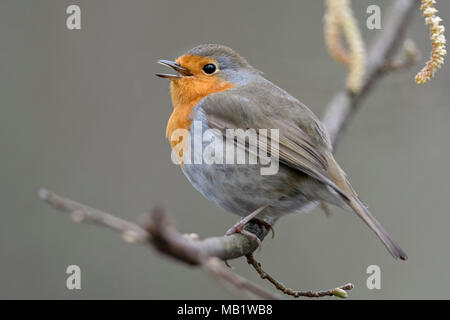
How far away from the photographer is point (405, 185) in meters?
5.50

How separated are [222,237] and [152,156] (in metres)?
3.67

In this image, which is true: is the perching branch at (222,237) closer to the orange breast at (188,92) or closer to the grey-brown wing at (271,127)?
the grey-brown wing at (271,127)

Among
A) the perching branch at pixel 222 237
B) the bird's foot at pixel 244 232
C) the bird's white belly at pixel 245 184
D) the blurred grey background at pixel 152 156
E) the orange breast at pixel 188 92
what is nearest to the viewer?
the perching branch at pixel 222 237

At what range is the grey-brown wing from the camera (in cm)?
281

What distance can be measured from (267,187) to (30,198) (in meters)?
3.11

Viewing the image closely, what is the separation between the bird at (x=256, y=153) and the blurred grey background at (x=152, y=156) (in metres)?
1.33

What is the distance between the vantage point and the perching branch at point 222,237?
49.9 inches

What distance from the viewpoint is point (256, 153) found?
2832 millimetres

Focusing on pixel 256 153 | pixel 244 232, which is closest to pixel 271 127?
pixel 256 153

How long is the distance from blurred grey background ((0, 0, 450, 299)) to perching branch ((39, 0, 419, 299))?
44 centimetres

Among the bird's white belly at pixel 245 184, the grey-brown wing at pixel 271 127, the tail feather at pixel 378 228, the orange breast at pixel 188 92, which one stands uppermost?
the orange breast at pixel 188 92

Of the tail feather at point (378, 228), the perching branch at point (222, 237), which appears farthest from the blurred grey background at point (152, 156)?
the tail feather at point (378, 228)

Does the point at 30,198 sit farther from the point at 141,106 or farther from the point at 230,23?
the point at 230,23

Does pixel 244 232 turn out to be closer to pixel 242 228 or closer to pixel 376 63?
pixel 242 228
